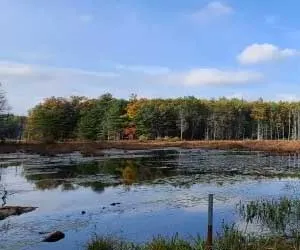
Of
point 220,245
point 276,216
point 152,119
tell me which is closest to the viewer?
point 220,245

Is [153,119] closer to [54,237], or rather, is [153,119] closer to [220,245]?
[54,237]

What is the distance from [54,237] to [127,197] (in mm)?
10239

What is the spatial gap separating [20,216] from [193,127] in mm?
107541

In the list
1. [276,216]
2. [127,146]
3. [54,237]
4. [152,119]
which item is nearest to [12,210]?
[54,237]

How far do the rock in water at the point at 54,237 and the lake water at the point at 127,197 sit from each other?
24cm

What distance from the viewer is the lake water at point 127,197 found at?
1784 centimetres

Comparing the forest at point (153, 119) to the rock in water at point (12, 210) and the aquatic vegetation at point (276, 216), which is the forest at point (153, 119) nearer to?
the rock in water at point (12, 210)

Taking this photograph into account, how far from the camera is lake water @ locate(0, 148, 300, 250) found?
1784 centimetres

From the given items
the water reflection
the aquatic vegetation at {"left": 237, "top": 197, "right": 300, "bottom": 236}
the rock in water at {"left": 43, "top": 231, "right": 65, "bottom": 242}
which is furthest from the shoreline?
the rock in water at {"left": 43, "top": 231, "right": 65, "bottom": 242}

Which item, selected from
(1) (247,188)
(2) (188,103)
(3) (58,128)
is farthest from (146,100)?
(1) (247,188)

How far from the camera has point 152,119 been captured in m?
117

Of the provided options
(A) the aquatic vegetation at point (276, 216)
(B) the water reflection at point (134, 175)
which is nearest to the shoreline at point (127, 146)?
(B) the water reflection at point (134, 175)

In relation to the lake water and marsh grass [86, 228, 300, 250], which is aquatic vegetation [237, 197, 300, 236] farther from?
marsh grass [86, 228, 300, 250]

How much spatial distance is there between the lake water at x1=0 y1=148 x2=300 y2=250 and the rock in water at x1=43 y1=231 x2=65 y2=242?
24 cm
